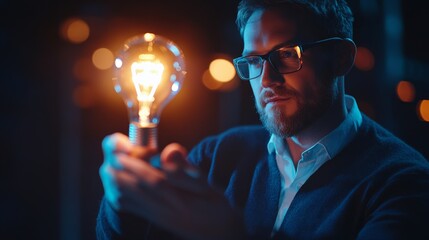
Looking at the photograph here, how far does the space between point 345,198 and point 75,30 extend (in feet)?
6.81

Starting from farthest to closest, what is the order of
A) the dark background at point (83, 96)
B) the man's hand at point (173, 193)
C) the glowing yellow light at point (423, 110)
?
the glowing yellow light at point (423, 110)
the dark background at point (83, 96)
the man's hand at point (173, 193)

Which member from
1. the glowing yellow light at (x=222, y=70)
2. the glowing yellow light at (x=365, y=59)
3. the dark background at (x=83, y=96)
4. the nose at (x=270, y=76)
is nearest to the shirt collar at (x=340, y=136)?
the nose at (x=270, y=76)

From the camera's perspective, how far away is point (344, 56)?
1320 mm

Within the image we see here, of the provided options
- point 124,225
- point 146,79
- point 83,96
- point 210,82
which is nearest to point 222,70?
point 210,82

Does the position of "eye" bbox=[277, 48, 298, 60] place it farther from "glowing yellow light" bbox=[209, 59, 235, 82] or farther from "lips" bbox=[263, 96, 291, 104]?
"glowing yellow light" bbox=[209, 59, 235, 82]

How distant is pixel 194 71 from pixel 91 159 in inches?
39.3

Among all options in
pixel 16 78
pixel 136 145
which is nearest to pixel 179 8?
pixel 16 78

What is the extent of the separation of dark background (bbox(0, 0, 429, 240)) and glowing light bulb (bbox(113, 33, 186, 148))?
5.01 feet

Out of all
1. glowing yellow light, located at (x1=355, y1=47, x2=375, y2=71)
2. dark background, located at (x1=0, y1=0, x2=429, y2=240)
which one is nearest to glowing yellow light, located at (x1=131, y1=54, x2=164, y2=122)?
dark background, located at (x1=0, y1=0, x2=429, y2=240)

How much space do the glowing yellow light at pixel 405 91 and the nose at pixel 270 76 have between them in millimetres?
1915

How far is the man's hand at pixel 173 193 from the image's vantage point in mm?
791

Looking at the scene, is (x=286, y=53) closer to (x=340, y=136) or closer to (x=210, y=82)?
(x=340, y=136)

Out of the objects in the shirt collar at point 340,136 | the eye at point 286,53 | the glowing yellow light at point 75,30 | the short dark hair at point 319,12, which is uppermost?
the glowing yellow light at point 75,30

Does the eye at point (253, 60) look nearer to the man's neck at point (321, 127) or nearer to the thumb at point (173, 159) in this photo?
the man's neck at point (321, 127)
